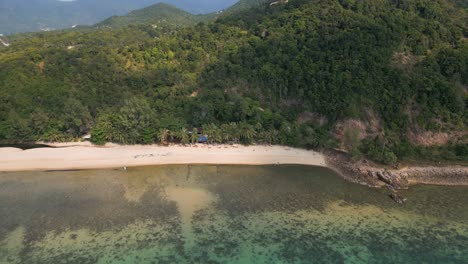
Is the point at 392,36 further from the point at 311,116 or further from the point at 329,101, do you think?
Answer: the point at 311,116

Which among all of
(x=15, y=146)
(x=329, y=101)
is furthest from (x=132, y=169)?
(x=329, y=101)

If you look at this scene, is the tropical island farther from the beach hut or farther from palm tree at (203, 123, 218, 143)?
the beach hut

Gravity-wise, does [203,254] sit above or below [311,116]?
below

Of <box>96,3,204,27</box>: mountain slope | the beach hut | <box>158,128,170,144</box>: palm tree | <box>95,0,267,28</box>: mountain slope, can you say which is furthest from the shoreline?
<box>96,3,204,27</box>: mountain slope

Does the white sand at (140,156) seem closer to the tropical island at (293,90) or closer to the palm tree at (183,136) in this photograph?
the palm tree at (183,136)

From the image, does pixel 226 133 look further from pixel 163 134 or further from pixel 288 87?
pixel 288 87

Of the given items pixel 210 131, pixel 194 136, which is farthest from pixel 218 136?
pixel 194 136

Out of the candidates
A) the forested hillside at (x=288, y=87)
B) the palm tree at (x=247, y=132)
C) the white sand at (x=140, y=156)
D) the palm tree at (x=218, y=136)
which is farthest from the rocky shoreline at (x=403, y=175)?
the palm tree at (x=218, y=136)
